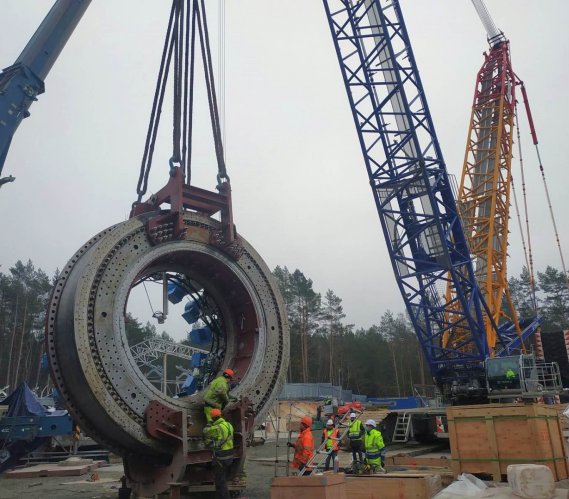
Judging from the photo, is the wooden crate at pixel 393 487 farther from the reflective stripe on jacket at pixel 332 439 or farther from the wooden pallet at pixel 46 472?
the wooden pallet at pixel 46 472

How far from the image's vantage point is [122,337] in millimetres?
7957

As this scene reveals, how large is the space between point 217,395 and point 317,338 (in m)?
53.8

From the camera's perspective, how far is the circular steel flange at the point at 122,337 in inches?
297

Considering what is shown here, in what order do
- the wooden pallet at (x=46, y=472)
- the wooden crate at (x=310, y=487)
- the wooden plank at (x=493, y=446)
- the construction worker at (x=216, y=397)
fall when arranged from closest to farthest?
1. the wooden crate at (x=310, y=487)
2. the construction worker at (x=216, y=397)
3. the wooden plank at (x=493, y=446)
4. the wooden pallet at (x=46, y=472)

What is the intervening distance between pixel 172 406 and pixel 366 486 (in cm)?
307

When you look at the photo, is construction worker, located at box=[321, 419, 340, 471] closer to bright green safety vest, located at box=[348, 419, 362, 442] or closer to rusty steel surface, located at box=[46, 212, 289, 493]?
bright green safety vest, located at box=[348, 419, 362, 442]

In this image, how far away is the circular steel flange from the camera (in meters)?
7.55

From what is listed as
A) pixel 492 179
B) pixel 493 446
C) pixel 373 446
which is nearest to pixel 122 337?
pixel 373 446

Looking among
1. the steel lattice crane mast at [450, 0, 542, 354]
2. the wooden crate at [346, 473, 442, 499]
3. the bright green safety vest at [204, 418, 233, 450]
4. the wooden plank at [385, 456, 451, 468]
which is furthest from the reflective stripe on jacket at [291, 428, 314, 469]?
the steel lattice crane mast at [450, 0, 542, 354]

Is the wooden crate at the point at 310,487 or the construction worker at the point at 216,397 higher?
the construction worker at the point at 216,397

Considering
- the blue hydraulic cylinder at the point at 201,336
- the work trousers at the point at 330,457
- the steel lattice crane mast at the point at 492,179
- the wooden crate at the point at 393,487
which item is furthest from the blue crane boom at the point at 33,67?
the steel lattice crane mast at the point at 492,179

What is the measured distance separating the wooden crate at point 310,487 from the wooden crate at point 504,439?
4378 mm

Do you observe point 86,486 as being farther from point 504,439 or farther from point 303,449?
point 504,439

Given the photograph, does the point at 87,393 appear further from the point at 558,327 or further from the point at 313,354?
the point at 558,327
